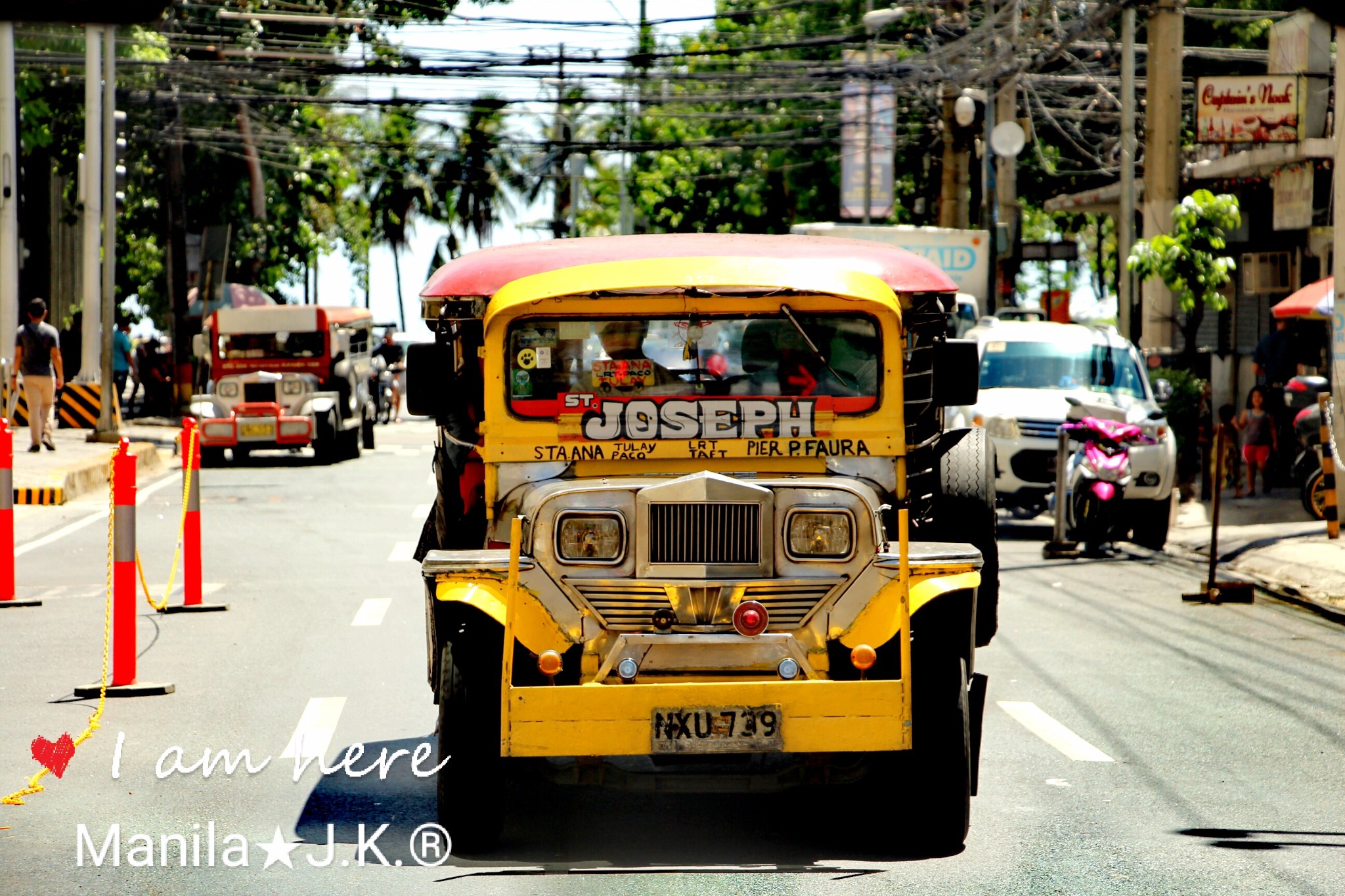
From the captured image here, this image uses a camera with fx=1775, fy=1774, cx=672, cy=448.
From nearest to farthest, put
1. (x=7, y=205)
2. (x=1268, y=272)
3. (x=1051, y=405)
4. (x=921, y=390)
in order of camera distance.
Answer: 1. (x=921, y=390)
2. (x=1051, y=405)
3. (x=7, y=205)
4. (x=1268, y=272)

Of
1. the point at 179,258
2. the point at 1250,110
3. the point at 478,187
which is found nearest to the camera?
the point at 1250,110

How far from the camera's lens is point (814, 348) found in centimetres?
686

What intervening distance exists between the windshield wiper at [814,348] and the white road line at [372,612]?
5.52 meters

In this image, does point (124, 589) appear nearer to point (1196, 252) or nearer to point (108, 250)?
point (1196, 252)

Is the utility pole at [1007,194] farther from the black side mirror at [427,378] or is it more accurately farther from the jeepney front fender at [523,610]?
the jeepney front fender at [523,610]

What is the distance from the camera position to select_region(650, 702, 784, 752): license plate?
5.97 m

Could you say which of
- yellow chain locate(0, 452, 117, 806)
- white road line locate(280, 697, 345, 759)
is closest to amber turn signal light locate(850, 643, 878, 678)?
white road line locate(280, 697, 345, 759)

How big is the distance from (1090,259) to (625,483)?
78.0 metres

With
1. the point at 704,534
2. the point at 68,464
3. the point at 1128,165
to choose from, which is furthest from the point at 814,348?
the point at 1128,165

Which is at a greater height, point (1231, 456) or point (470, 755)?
point (1231, 456)

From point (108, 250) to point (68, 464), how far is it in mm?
7339

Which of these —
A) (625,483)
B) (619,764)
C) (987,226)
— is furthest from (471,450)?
(987,226)

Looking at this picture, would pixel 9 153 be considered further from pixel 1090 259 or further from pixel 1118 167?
pixel 1090 259

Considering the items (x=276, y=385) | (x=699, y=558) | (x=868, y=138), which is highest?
(x=868, y=138)
